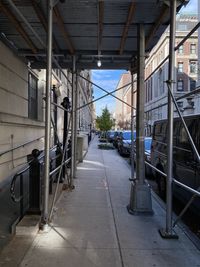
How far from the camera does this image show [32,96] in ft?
41.6

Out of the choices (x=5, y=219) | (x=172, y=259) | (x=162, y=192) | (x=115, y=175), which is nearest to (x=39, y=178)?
(x=5, y=219)

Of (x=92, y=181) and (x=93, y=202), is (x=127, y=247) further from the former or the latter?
(x=92, y=181)

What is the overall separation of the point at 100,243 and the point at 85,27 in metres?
4.23

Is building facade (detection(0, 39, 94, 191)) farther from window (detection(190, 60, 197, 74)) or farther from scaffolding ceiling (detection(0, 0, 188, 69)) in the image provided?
window (detection(190, 60, 197, 74))

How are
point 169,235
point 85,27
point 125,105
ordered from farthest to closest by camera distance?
point 125,105
point 85,27
point 169,235

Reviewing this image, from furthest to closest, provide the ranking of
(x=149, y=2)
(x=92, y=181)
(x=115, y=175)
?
(x=115, y=175), (x=92, y=181), (x=149, y=2)

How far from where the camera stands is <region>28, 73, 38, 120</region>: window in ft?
39.5

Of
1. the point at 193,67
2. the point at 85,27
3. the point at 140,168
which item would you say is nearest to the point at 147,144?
the point at 140,168

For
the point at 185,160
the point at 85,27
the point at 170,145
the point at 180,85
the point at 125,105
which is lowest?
the point at 185,160

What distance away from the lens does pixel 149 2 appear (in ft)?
19.9

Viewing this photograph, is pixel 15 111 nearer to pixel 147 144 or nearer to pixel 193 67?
pixel 147 144

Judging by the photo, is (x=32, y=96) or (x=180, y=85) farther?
(x=180, y=85)

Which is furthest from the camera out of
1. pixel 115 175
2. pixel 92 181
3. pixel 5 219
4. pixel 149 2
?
pixel 115 175

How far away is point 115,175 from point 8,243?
8377mm
